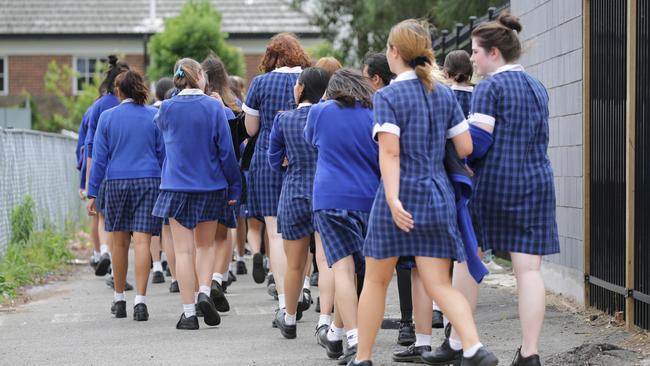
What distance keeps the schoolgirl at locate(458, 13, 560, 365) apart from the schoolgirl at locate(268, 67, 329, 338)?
1.64m

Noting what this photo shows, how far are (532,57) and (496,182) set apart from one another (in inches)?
166

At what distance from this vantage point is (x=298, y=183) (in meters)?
7.95

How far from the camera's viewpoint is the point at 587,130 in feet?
28.6

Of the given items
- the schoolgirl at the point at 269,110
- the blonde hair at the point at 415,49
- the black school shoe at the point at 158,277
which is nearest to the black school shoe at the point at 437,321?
the schoolgirl at the point at 269,110

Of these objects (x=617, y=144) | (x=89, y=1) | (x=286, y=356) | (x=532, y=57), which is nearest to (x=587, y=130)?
(x=617, y=144)

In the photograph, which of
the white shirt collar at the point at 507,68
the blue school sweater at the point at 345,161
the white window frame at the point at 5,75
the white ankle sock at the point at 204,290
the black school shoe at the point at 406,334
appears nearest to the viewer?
the white shirt collar at the point at 507,68

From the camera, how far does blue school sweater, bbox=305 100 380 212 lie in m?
6.99

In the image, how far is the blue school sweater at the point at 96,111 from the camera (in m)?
12.0

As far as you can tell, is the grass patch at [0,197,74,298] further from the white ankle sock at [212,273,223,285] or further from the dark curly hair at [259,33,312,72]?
the dark curly hair at [259,33,312,72]

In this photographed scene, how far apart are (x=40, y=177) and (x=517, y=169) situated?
35.5ft

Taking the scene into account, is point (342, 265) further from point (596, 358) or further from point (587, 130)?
point (587, 130)

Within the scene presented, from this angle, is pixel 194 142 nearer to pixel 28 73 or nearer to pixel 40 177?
pixel 40 177

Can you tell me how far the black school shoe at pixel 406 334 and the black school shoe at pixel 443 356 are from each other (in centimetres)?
118

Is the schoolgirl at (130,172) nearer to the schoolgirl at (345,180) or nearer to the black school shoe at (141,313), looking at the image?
the black school shoe at (141,313)
